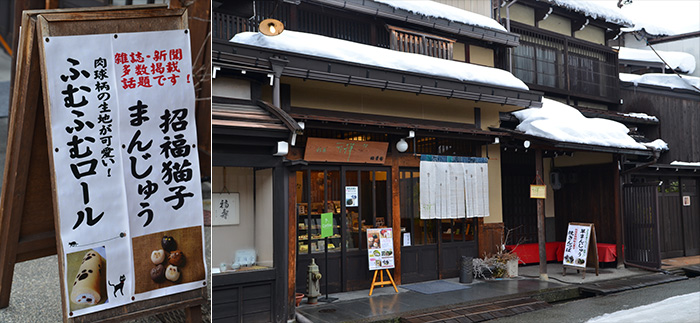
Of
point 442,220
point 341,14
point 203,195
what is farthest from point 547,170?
point 203,195

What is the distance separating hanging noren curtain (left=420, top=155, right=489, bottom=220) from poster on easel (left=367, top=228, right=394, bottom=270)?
1.02m

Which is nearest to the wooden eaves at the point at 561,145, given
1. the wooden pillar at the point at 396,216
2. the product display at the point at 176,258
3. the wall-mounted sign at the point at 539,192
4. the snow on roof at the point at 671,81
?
the wall-mounted sign at the point at 539,192

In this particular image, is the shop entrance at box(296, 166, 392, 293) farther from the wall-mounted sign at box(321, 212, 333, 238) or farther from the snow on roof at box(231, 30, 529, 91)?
the snow on roof at box(231, 30, 529, 91)

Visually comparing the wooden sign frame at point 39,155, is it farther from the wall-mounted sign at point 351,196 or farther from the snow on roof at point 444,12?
the snow on roof at point 444,12

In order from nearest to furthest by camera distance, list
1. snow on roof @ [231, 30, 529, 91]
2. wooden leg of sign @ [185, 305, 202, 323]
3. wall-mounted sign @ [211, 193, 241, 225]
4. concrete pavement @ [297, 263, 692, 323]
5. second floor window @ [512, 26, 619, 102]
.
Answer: wooden leg of sign @ [185, 305, 202, 323], wall-mounted sign @ [211, 193, 241, 225], concrete pavement @ [297, 263, 692, 323], snow on roof @ [231, 30, 529, 91], second floor window @ [512, 26, 619, 102]

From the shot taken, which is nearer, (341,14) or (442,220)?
(341,14)

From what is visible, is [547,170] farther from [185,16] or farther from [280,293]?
[185,16]

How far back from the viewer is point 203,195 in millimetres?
2324

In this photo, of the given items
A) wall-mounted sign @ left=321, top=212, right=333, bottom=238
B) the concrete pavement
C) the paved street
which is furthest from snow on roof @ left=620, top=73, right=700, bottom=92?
wall-mounted sign @ left=321, top=212, right=333, bottom=238

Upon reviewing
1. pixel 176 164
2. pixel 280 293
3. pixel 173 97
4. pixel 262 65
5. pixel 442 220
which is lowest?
pixel 280 293

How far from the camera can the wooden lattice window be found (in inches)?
337

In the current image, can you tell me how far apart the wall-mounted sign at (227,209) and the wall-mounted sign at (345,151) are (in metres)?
2.05

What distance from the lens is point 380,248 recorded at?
24.8ft

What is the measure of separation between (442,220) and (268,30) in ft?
16.5
